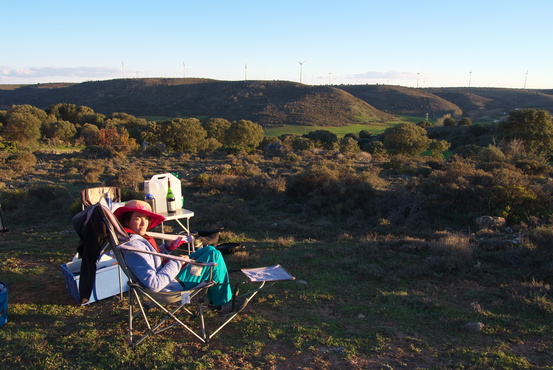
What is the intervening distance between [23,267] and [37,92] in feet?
356

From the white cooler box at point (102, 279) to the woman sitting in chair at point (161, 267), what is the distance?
0.82 meters

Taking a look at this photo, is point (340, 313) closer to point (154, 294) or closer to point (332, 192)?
point (154, 294)

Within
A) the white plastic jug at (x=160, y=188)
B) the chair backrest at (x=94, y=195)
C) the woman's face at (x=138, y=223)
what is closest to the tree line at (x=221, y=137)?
the white plastic jug at (x=160, y=188)

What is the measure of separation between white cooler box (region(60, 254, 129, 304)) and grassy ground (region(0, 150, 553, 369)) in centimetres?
11

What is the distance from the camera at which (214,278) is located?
372 cm

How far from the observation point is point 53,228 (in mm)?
8227

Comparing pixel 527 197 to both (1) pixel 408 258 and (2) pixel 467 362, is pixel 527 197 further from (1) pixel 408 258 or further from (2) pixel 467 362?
(2) pixel 467 362

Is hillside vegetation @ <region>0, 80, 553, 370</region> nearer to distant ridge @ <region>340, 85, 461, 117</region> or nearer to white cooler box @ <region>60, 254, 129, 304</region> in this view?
white cooler box @ <region>60, 254, 129, 304</region>

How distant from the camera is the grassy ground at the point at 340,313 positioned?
3.33 metres

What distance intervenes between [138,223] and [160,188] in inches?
84.2

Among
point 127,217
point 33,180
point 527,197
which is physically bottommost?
point 33,180

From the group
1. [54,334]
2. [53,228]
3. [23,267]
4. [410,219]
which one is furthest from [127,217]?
[410,219]

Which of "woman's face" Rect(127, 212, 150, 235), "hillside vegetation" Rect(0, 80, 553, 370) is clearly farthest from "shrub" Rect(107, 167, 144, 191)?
"woman's face" Rect(127, 212, 150, 235)

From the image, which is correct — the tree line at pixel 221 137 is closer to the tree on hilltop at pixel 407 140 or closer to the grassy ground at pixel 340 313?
the tree on hilltop at pixel 407 140
